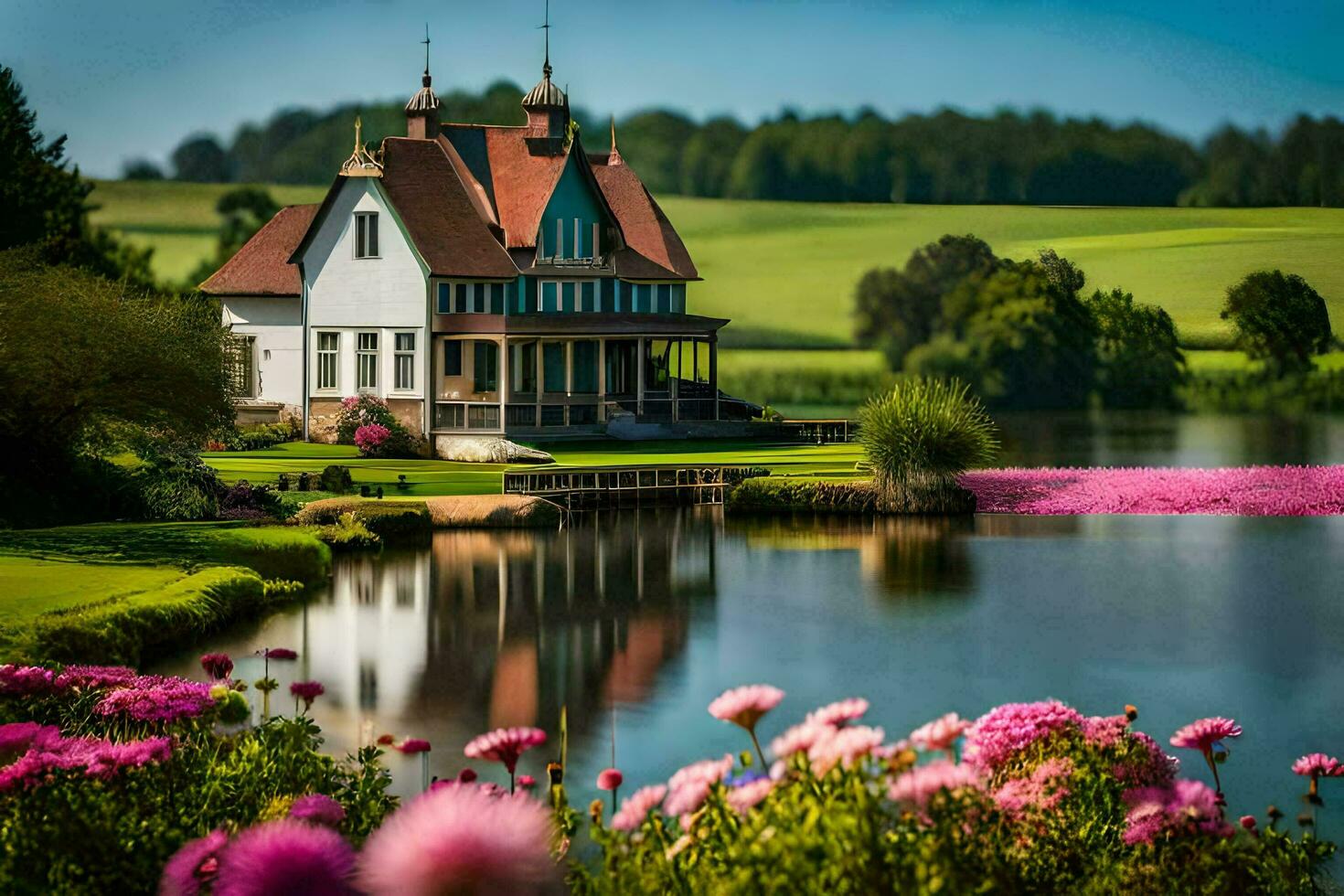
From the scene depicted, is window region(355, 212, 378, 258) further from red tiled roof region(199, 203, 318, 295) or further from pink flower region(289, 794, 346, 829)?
pink flower region(289, 794, 346, 829)

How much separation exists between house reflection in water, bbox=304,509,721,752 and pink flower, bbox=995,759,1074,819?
6.95 meters

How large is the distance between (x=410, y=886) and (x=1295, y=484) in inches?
1569

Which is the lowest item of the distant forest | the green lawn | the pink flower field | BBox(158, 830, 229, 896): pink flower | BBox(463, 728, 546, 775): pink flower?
the pink flower field

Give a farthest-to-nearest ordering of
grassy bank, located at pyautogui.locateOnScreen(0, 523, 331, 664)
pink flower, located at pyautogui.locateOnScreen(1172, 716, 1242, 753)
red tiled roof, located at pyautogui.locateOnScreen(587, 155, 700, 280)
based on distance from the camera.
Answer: red tiled roof, located at pyautogui.locateOnScreen(587, 155, 700, 280), grassy bank, located at pyautogui.locateOnScreen(0, 523, 331, 664), pink flower, located at pyautogui.locateOnScreen(1172, 716, 1242, 753)

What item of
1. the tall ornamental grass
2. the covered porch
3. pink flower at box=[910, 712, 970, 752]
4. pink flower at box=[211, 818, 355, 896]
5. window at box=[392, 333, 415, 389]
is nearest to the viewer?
pink flower at box=[211, 818, 355, 896]

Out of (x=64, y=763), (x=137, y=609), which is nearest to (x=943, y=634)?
(x=137, y=609)

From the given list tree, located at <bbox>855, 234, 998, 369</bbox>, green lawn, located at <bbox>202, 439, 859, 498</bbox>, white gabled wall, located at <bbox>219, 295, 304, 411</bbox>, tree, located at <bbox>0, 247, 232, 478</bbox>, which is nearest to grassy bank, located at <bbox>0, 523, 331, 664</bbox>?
tree, located at <bbox>0, 247, 232, 478</bbox>

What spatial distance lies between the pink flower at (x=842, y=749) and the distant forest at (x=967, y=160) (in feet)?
277

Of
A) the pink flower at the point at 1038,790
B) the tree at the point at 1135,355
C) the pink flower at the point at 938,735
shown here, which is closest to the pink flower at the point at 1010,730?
the pink flower at the point at 1038,790

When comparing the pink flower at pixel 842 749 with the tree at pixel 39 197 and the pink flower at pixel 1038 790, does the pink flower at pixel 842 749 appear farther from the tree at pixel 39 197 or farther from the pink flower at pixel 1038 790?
the tree at pixel 39 197

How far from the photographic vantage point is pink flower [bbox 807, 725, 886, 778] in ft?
17.5

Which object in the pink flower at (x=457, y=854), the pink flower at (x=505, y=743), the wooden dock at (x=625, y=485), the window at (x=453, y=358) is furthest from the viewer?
the window at (x=453, y=358)

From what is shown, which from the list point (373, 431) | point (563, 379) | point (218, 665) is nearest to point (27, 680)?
point (218, 665)

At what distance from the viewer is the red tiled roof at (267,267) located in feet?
169
